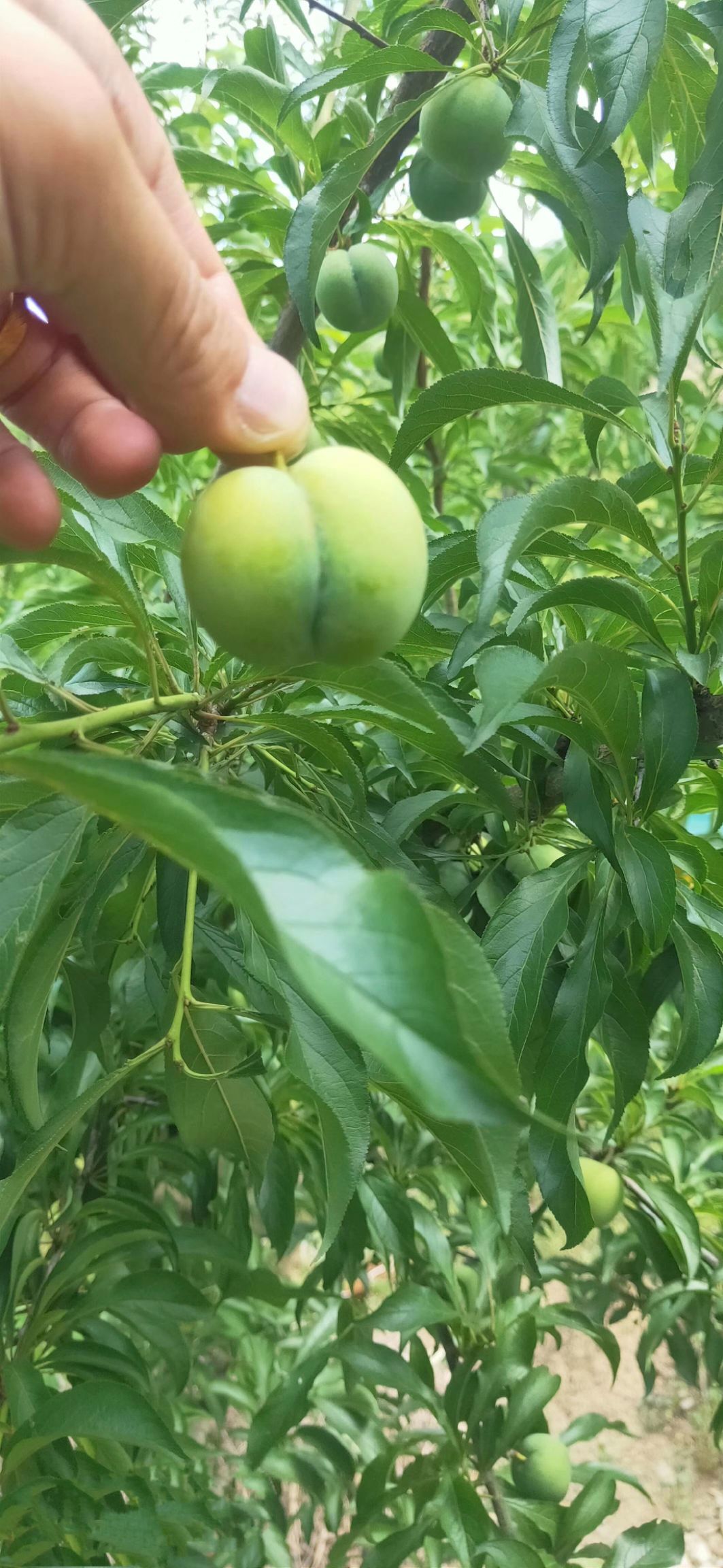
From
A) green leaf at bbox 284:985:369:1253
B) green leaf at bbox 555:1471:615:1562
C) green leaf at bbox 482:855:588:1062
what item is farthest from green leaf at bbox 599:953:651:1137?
green leaf at bbox 555:1471:615:1562

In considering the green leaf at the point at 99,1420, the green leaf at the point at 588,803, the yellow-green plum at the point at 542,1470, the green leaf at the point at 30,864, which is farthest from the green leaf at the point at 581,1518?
the green leaf at the point at 30,864

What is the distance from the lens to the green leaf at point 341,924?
0.26m

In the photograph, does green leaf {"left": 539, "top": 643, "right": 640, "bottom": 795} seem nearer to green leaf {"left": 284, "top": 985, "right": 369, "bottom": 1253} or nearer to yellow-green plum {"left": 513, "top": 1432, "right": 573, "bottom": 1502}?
green leaf {"left": 284, "top": 985, "right": 369, "bottom": 1253}

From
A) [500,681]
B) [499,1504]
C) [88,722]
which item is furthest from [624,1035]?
[499,1504]

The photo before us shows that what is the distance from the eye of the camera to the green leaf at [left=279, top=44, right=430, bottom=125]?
82 centimetres

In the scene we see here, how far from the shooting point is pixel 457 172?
1026 millimetres

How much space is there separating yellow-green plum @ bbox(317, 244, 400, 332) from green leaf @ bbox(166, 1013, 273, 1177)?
0.84 meters

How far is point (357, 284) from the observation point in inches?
44.5

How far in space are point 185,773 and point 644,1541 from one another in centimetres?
134

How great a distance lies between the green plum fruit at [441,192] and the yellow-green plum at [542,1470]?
1.60 m

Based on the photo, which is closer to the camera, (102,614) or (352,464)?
(352,464)

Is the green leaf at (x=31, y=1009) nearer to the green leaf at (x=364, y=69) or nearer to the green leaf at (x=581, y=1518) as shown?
the green leaf at (x=364, y=69)

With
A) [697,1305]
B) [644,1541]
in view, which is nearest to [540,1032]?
[644,1541]

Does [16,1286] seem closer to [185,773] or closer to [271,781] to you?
[271,781]
